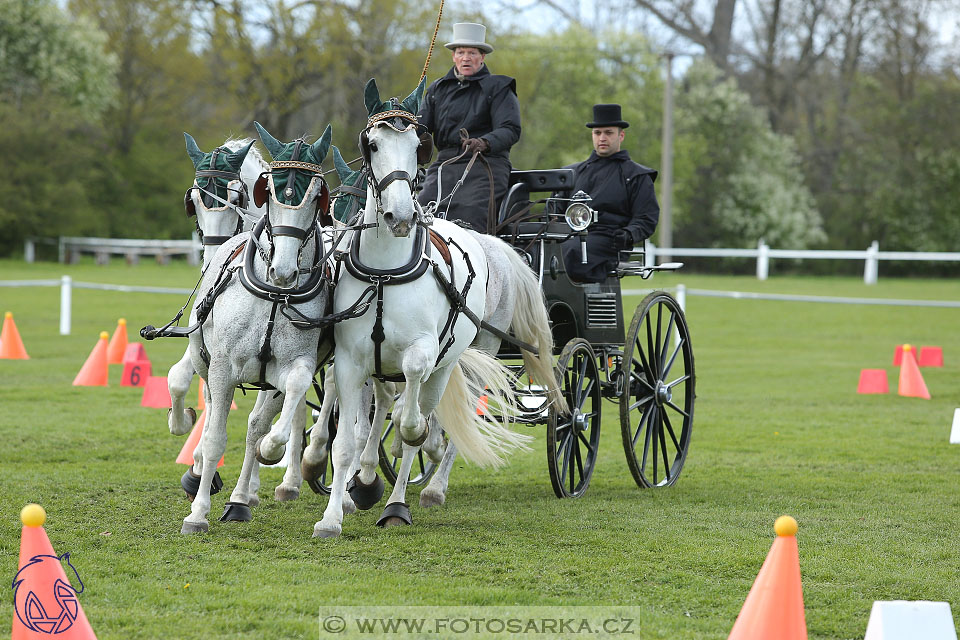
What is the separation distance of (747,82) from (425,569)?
4273 centimetres

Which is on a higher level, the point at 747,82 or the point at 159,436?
the point at 747,82

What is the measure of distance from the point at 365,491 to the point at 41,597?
2756 millimetres

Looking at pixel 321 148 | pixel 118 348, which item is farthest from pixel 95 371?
pixel 321 148

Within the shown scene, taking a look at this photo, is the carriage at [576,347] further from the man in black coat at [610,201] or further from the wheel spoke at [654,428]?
the man in black coat at [610,201]

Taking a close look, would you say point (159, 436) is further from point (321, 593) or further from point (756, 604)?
point (756, 604)

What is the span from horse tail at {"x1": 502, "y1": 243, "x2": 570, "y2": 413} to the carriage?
96mm

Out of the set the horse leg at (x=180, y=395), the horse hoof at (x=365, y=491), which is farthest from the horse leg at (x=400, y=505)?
the horse leg at (x=180, y=395)

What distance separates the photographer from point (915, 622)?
3283 mm

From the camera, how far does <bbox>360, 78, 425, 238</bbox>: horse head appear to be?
480 cm

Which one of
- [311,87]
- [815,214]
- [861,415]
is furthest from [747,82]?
[861,415]

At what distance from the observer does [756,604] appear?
3645mm

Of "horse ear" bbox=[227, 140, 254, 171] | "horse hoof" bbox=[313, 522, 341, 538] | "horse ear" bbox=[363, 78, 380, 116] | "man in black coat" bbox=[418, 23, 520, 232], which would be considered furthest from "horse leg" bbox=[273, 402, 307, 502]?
"horse ear" bbox=[363, 78, 380, 116]

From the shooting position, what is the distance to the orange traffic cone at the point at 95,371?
12.0 metres

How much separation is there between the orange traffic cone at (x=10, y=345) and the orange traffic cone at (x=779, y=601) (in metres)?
12.4
